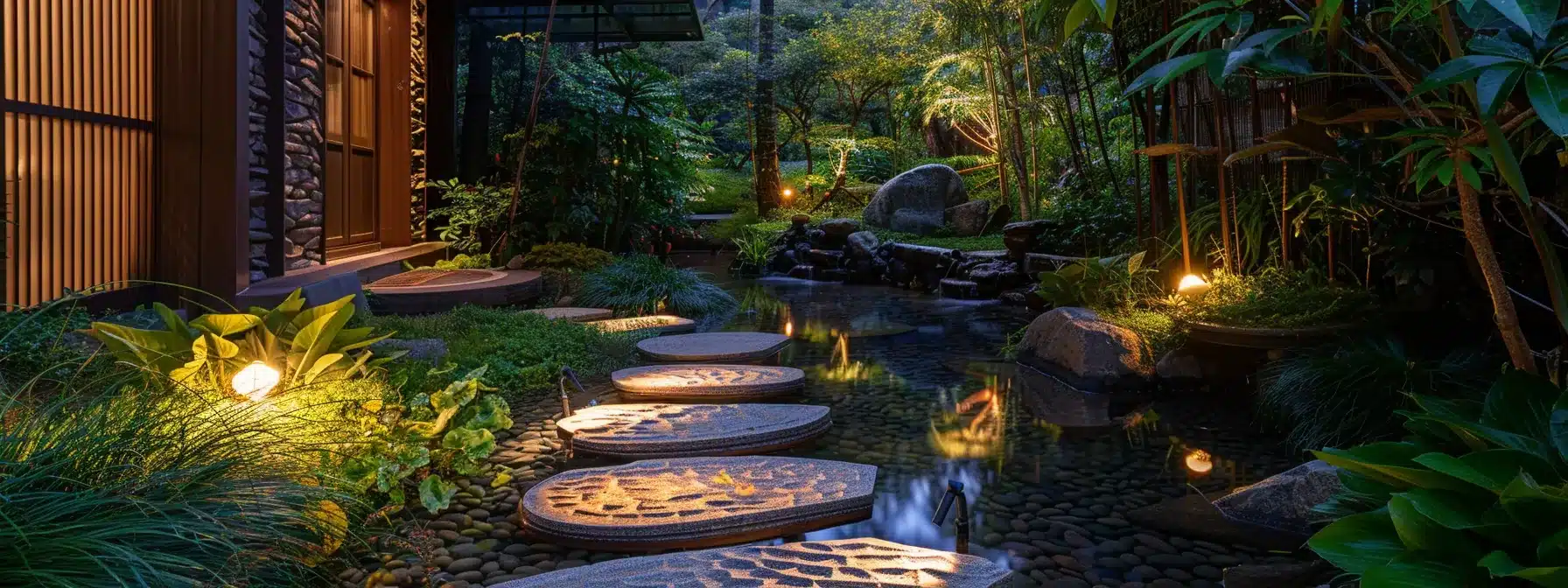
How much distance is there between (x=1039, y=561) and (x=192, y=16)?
5.23m

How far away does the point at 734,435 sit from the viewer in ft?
14.5

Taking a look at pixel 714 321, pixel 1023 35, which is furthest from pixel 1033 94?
pixel 714 321

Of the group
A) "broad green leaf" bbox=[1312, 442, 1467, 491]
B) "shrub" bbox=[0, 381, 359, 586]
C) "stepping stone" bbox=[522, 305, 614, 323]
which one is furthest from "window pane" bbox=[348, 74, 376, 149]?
"broad green leaf" bbox=[1312, 442, 1467, 491]

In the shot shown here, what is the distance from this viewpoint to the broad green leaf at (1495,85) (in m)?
1.47

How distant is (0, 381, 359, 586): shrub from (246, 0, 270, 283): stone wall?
393cm

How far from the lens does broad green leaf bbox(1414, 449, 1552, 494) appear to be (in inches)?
73.9

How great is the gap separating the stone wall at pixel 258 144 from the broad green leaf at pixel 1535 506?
21.2ft

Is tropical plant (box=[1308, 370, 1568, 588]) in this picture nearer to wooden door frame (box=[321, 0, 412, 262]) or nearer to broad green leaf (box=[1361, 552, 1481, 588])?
broad green leaf (box=[1361, 552, 1481, 588])

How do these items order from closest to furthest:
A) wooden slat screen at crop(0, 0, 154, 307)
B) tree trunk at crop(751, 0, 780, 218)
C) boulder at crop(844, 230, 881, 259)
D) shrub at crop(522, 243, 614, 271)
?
1. wooden slat screen at crop(0, 0, 154, 307)
2. shrub at crop(522, 243, 614, 271)
3. boulder at crop(844, 230, 881, 259)
4. tree trunk at crop(751, 0, 780, 218)

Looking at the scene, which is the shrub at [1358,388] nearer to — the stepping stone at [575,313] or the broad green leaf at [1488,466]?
the broad green leaf at [1488,466]

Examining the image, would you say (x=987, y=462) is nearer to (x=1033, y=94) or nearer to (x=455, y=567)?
(x=455, y=567)

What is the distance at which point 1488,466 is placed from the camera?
1927 mm

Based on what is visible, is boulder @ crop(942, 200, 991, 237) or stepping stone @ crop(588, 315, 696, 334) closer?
stepping stone @ crop(588, 315, 696, 334)

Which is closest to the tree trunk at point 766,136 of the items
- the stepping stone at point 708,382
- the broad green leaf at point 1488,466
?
the stepping stone at point 708,382
